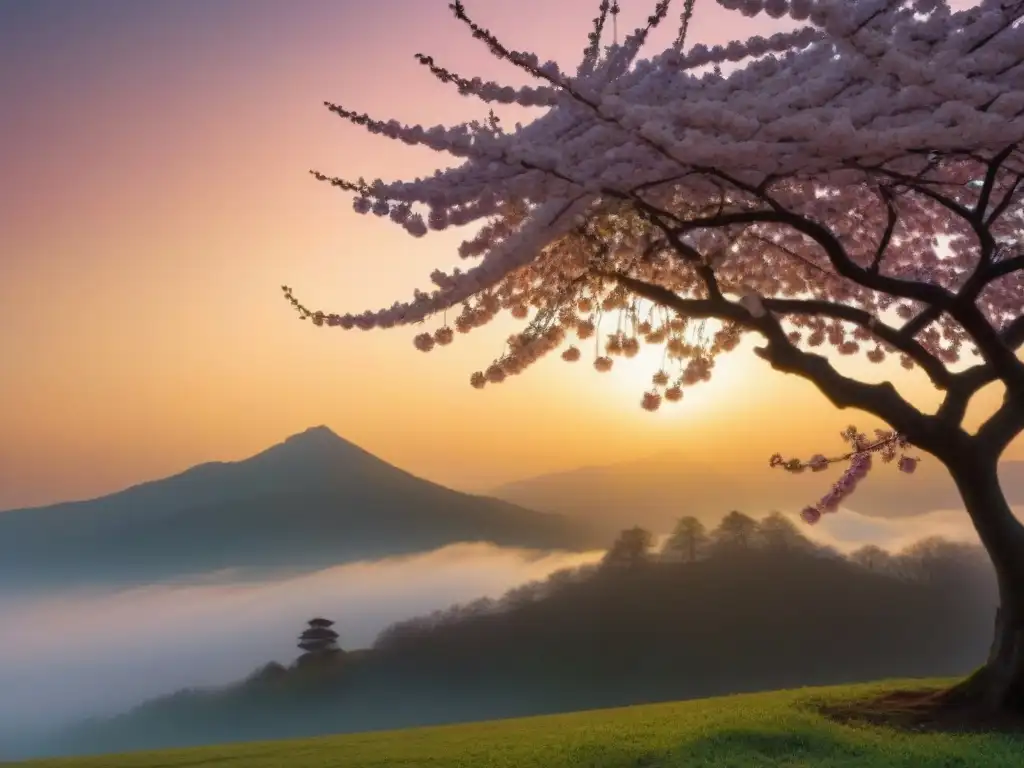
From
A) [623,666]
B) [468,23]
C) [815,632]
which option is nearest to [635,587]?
[623,666]

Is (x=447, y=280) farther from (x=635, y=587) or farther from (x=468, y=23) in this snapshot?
(x=635, y=587)

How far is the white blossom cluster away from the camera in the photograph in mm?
6219

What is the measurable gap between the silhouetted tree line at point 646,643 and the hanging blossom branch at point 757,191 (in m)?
15.7

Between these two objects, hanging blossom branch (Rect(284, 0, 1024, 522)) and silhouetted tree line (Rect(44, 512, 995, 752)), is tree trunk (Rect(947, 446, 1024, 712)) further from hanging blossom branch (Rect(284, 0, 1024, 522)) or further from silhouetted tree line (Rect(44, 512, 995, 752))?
silhouetted tree line (Rect(44, 512, 995, 752))

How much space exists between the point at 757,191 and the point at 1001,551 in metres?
5.51

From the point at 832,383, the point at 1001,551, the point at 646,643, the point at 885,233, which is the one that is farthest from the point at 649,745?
the point at 646,643

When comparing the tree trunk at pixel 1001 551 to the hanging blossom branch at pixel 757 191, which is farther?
the tree trunk at pixel 1001 551

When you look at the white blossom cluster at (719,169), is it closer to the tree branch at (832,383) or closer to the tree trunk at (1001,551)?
the tree branch at (832,383)

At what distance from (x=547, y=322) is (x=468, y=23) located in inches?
152

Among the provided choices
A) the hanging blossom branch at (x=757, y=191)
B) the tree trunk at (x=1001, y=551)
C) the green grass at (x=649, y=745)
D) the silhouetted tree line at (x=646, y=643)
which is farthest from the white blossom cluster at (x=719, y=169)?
the silhouetted tree line at (x=646, y=643)

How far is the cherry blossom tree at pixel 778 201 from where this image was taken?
6.27m

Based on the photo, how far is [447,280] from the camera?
7.75 metres

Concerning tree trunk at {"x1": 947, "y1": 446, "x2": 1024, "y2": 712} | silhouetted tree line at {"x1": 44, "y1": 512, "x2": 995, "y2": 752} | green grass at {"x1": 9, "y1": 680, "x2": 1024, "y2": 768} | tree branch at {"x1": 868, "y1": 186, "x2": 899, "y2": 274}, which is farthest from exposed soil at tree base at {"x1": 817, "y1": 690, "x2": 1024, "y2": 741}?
silhouetted tree line at {"x1": 44, "y1": 512, "x2": 995, "y2": 752}

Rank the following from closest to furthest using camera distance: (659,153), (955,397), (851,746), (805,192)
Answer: (659,153), (851,746), (805,192), (955,397)
